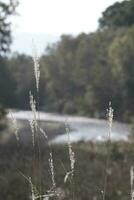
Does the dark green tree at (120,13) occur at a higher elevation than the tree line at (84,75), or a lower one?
higher

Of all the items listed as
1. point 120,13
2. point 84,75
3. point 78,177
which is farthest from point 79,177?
point 84,75

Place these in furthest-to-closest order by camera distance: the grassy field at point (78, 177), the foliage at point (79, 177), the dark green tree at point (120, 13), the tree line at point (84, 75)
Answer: the tree line at point (84, 75) → the dark green tree at point (120, 13) → the foliage at point (79, 177) → the grassy field at point (78, 177)

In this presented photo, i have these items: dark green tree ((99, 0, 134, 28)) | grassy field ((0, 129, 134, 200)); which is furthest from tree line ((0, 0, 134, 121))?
grassy field ((0, 129, 134, 200))

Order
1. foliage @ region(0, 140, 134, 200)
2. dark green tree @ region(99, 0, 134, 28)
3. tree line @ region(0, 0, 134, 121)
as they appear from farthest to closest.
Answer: tree line @ region(0, 0, 134, 121), dark green tree @ region(99, 0, 134, 28), foliage @ region(0, 140, 134, 200)

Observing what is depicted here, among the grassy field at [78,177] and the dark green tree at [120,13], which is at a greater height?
the dark green tree at [120,13]

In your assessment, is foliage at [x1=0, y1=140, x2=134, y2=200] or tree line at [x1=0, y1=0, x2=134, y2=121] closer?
foliage at [x1=0, y1=140, x2=134, y2=200]

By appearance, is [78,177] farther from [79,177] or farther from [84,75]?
[84,75]

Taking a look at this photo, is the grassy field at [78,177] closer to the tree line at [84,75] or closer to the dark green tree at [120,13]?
the dark green tree at [120,13]

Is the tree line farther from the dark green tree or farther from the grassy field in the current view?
the grassy field

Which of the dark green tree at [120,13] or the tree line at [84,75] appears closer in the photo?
the dark green tree at [120,13]

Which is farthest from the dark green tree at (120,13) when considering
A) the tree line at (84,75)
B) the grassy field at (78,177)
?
the grassy field at (78,177)

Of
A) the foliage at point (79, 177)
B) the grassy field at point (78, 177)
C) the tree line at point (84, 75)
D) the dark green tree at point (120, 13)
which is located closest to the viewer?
the grassy field at point (78, 177)

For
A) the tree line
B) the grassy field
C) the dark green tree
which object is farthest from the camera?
the tree line

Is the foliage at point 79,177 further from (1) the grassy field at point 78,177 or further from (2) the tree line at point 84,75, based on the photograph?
(2) the tree line at point 84,75
